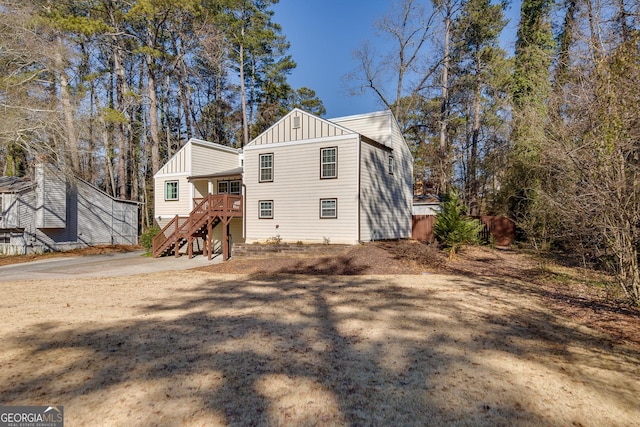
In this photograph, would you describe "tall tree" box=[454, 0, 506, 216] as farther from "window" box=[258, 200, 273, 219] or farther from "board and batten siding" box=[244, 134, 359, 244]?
"window" box=[258, 200, 273, 219]

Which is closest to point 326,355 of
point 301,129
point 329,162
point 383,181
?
point 329,162

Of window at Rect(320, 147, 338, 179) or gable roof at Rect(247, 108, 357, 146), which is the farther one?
gable roof at Rect(247, 108, 357, 146)

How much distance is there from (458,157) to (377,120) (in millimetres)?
15649

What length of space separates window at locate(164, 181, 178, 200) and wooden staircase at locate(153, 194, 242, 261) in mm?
3926

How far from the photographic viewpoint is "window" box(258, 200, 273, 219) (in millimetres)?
15558

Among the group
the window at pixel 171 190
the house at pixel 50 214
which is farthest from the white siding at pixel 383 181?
the house at pixel 50 214

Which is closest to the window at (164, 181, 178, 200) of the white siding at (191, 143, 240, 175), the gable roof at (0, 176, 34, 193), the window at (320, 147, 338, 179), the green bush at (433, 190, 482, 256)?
the white siding at (191, 143, 240, 175)

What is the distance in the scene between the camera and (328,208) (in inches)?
565

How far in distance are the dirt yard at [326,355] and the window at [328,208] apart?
6.20 m

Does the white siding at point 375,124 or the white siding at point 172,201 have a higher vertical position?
the white siding at point 375,124

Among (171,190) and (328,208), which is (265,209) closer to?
(328,208)

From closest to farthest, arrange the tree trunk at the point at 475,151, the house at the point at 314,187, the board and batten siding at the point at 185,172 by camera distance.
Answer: the house at the point at 314,187 < the board and batten siding at the point at 185,172 < the tree trunk at the point at 475,151

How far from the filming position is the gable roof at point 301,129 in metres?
14.5

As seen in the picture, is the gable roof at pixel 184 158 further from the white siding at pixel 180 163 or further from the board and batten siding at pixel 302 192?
the board and batten siding at pixel 302 192
